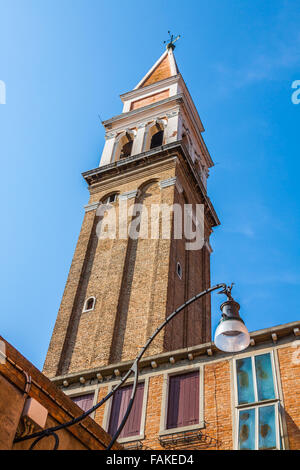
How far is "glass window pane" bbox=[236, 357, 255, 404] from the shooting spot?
43.1 ft

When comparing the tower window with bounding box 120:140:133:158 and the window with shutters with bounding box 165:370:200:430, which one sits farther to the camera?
the tower window with bounding box 120:140:133:158

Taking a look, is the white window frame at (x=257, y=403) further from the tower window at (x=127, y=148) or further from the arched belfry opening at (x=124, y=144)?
the tower window at (x=127, y=148)

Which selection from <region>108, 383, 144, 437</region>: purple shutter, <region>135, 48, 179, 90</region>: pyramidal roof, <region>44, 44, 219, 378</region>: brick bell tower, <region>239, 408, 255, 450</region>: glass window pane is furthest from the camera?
<region>135, 48, 179, 90</region>: pyramidal roof

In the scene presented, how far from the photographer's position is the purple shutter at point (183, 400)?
13719 millimetres

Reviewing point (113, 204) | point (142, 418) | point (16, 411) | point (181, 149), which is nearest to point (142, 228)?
point (113, 204)

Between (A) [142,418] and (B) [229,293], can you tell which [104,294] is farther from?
(B) [229,293]

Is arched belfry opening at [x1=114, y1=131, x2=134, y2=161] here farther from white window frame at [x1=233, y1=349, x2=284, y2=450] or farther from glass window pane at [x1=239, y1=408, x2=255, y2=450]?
glass window pane at [x1=239, y1=408, x2=255, y2=450]

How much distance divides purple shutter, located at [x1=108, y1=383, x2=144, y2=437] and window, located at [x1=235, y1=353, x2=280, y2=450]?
2832 millimetres

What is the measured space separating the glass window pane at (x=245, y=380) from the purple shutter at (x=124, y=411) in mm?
2810

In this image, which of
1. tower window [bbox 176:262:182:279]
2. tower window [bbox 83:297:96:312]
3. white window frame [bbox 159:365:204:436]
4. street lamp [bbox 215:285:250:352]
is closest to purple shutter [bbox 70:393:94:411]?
white window frame [bbox 159:365:204:436]

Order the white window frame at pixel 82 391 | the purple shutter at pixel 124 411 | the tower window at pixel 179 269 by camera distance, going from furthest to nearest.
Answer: the tower window at pixel 179 269 < the white window frame at pixel 82 391 < the purple shutter at pixel 124 411

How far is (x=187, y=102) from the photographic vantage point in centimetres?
3594

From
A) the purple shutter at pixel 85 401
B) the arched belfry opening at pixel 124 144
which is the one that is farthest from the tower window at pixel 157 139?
the purple shutter at pixel 85 401
